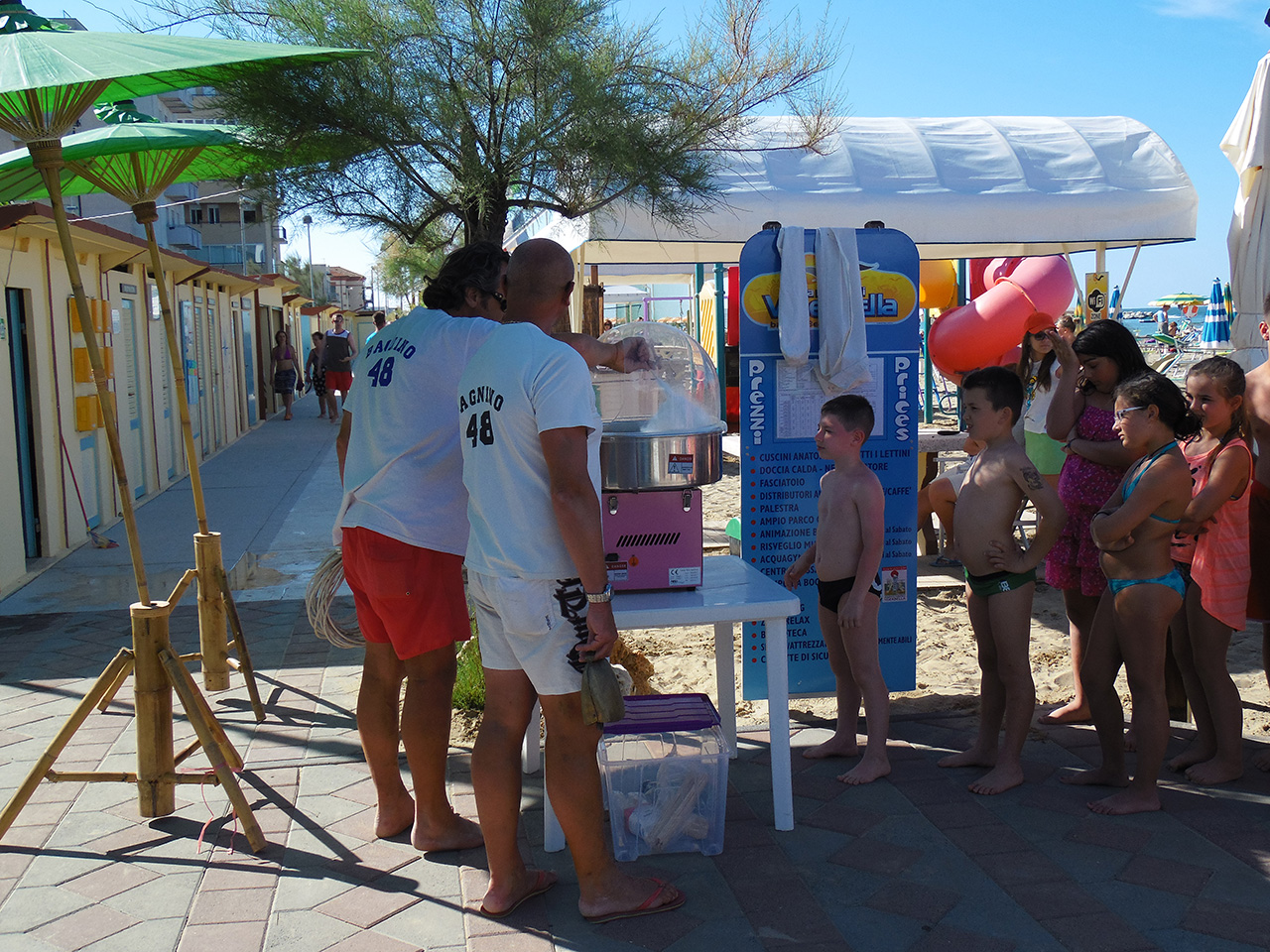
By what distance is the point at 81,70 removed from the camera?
8.63 ft

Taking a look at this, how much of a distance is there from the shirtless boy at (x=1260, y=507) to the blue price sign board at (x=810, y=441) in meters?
1.23

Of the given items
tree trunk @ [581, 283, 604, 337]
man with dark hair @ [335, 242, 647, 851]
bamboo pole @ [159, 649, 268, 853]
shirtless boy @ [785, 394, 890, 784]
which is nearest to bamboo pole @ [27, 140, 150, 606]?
bamboo pole @ [159, 649, 268, 853]

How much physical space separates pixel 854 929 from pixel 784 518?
2016 millimetres

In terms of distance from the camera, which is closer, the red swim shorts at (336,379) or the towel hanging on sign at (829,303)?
the towel hanging on sign at (829,303)


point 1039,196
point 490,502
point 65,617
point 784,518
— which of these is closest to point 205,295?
point 65,617

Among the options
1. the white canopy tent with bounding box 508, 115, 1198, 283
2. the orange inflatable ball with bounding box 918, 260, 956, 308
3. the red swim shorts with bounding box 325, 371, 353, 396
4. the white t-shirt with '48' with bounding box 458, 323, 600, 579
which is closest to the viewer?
the white t-shirt with '48' with bounding box 458, 323, 600, 579

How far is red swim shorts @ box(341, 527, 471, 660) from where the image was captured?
3082 millimetres

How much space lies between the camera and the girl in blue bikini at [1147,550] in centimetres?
333

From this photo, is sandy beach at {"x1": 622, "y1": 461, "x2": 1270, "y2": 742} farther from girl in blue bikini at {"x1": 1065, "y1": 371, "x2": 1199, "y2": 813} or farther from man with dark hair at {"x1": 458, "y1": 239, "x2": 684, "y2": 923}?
man with dark hair at {"x1": 458, "y1": 239, "x2": 684, "y2": 923}

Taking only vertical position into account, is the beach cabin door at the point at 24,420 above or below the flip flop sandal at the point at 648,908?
above

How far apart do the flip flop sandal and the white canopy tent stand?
21.2ft

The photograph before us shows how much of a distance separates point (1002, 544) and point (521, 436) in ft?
6.18

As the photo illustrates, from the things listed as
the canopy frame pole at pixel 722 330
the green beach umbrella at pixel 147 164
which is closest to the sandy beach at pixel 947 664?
the green beach umbrella at pixel 147 164

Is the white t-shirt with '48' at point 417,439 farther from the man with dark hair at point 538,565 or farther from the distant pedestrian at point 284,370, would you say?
the distant pedestrian at point 284,370
